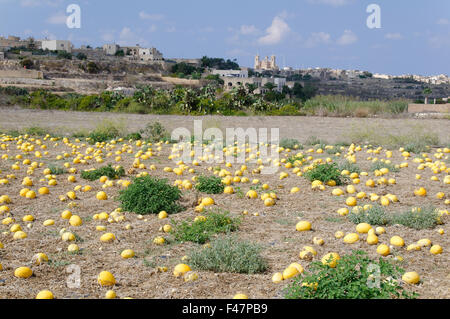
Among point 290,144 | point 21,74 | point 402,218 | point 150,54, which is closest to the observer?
point 402,218

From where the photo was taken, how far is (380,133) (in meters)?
14.0

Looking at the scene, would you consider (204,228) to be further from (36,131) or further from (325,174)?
(36,131)

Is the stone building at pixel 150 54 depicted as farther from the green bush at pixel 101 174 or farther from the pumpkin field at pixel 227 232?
the pumpkin field at pixel 227 232

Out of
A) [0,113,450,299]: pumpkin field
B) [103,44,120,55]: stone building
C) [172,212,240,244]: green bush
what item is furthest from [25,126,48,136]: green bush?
[103,44,120,55]: stone building

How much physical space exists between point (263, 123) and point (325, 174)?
10.5 m

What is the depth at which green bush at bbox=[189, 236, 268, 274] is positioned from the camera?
4.14 meters

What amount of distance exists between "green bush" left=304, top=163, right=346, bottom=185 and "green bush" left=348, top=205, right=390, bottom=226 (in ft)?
6.39

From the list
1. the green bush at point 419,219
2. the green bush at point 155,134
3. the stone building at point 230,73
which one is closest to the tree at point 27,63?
the stone building at point 230,73

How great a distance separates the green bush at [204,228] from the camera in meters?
5.01

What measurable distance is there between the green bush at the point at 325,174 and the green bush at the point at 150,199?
2599 millimetres

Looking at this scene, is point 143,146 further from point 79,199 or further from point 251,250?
point 251,250

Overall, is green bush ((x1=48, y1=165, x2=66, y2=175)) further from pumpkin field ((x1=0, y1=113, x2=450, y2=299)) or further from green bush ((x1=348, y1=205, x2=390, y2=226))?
green bush ((x1=348, y1=205, x2=390, y2=226))

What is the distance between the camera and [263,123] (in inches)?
713

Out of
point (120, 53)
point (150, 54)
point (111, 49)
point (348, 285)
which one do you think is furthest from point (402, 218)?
point (111, 49)
